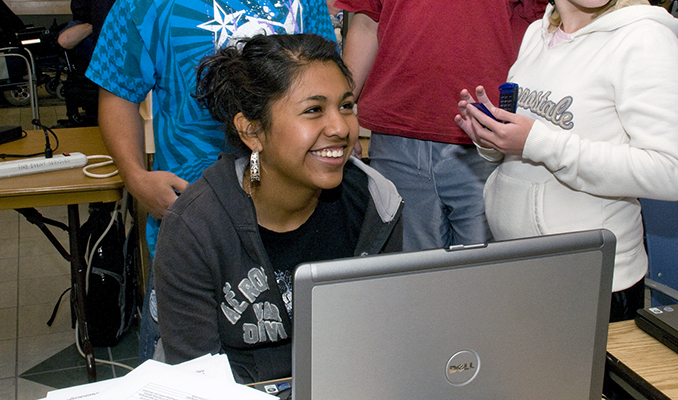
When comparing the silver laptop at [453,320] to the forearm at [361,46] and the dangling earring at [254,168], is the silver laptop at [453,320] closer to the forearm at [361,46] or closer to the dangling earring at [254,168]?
the dangling earring at [254,168]

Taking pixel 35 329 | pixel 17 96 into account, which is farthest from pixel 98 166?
pixel 17 96

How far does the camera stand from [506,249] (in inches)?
27.8

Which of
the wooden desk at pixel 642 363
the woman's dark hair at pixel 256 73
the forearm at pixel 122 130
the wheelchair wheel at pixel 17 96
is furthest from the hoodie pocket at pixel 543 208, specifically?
the wheelchair wheel at pixel 17 96

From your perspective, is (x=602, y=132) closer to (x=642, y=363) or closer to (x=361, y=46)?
(x=642, y=363)

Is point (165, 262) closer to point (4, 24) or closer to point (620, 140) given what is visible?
point (620, 140)

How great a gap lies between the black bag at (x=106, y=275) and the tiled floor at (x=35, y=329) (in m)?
0.11

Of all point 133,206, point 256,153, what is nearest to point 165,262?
point 256,153

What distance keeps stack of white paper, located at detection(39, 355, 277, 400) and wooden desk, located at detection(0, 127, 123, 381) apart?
1.29m

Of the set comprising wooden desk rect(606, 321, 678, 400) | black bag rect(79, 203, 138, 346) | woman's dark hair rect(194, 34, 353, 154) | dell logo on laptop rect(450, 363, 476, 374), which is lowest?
black bag rect(79, 203, 138, 346)

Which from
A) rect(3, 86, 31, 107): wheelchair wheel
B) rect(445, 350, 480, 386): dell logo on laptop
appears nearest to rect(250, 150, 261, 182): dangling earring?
rect(445, 350, 480, 386): dell logo on laptop

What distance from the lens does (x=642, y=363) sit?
1016 mm

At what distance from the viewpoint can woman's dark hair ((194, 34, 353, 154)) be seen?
4.08 feet

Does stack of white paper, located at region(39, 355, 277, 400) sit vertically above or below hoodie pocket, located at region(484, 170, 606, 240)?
below

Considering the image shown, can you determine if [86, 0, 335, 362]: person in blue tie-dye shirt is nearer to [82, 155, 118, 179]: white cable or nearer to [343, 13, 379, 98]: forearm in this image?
[343, 13, 379, 98]: forearm
